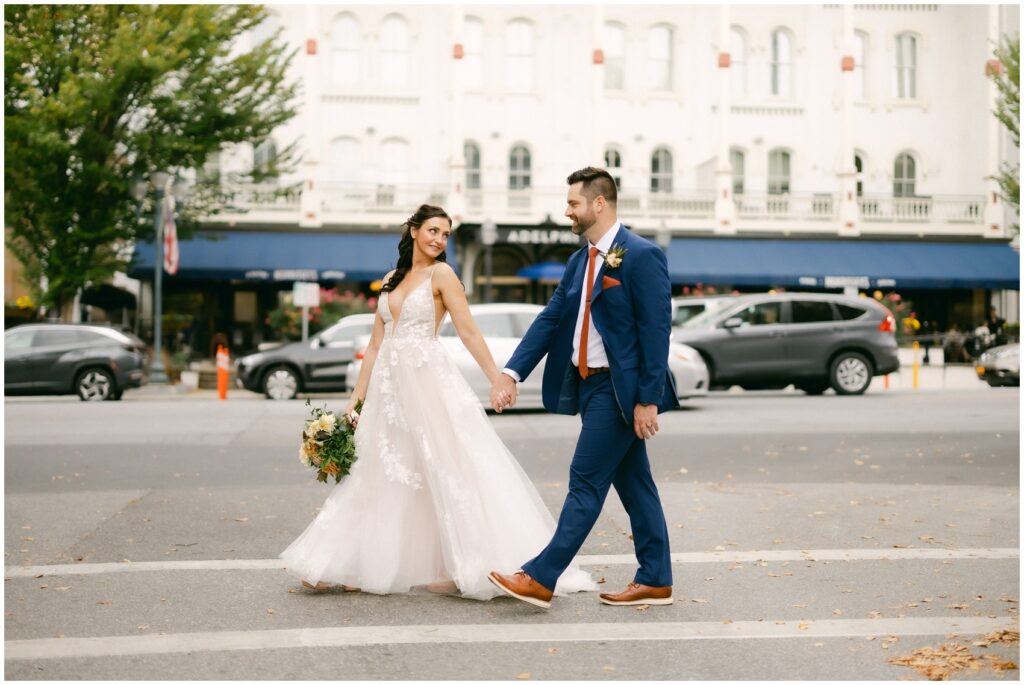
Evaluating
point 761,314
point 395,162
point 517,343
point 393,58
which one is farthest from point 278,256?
point 517,343

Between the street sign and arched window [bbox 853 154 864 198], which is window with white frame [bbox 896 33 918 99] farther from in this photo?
the street sign

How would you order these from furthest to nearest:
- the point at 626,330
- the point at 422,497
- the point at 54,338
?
the point at 54,338 → the point at 422,497 → the point at 626,330

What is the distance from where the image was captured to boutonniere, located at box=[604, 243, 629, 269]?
5652 mm

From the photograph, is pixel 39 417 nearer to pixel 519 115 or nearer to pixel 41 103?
pixel 41 103

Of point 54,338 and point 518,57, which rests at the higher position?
point 518,57

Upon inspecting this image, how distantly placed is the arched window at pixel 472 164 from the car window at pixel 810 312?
58.1 feet

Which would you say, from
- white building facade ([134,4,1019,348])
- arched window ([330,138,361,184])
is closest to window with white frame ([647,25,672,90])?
white building facade ([134,4,1019,348])

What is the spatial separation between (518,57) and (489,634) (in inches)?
1338

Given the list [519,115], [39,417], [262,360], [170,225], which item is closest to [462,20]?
[519,115]

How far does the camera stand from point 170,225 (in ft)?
86.7

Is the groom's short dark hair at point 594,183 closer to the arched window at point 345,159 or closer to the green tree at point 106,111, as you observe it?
the green tree at point 106,111

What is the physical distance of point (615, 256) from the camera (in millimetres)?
→ 5676

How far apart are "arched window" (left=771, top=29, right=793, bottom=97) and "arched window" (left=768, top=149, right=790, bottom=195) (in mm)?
1869

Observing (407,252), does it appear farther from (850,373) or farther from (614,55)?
(614,55)
